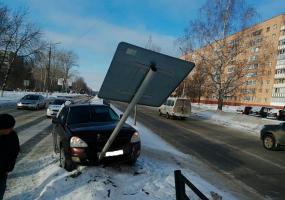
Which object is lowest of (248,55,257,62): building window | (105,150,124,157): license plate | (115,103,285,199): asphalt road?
(115,103,285,199): asphalt road

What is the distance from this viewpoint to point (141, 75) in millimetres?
5809

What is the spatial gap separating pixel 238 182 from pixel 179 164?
1859 mm

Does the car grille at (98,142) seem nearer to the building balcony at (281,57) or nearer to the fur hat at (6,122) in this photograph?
the fur hat at (6,122)

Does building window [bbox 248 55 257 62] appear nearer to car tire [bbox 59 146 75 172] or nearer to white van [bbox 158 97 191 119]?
white van [bbox 158 97 191 119]

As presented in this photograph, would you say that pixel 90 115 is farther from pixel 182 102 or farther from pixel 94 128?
pixel 182 102

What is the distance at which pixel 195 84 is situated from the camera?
8162 cm

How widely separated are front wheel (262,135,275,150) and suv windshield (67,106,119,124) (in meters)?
8.62

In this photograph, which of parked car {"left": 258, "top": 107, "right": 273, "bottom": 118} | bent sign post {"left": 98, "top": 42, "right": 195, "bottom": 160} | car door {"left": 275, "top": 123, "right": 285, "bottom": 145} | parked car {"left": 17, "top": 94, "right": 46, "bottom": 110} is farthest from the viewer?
parked car {"left": 258, "top": 107, "right": 273, "bottom": 118}

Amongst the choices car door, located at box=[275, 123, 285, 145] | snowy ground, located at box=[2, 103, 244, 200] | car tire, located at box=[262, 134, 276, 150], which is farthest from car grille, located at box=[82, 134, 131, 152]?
car tire, located at box=[262, 134, 276, 150]

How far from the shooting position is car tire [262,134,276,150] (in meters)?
15.3

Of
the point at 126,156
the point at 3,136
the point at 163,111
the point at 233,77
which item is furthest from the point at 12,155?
the point at 233,77

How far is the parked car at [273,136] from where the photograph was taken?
14930 mm

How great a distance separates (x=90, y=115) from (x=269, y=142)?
9.42 m

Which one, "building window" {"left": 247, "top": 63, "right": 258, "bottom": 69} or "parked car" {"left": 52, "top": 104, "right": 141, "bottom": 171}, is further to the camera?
"building window" {"left": 247, "top": 63, "right": 258, "bottom": 69}
